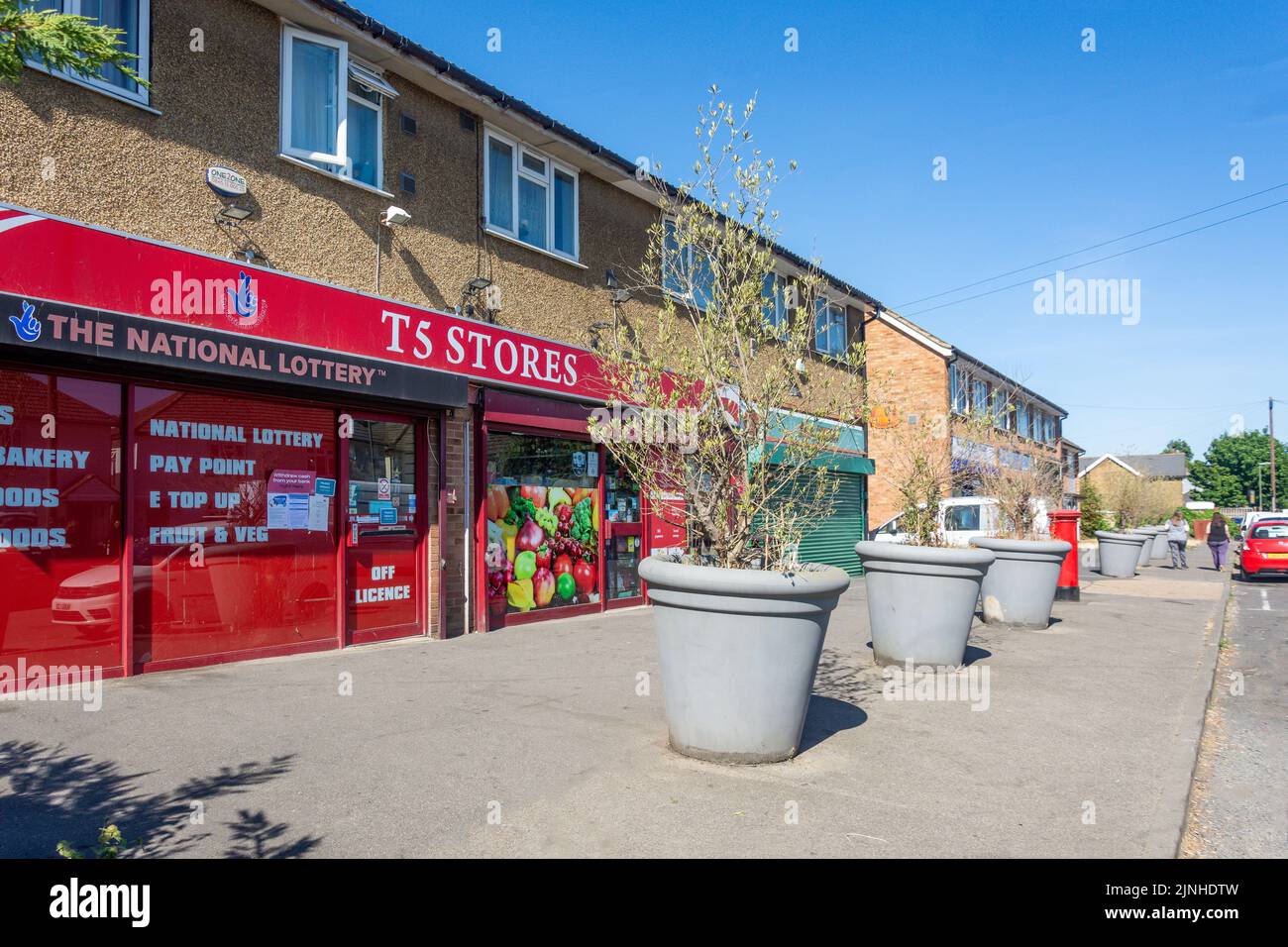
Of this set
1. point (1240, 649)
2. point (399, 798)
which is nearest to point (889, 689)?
point (399, 798)

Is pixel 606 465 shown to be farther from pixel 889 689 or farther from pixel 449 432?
pixel 889 689

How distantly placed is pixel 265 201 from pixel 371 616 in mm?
3962

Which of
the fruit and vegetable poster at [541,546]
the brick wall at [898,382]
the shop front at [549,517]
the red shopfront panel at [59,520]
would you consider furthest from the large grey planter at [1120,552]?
the red shopfront panel at [59,520]

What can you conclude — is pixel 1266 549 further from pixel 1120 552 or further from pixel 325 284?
pixel 325 284

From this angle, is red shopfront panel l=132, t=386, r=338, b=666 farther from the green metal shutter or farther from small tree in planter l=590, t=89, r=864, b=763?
the green metal shutter

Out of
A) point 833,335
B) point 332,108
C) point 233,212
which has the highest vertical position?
point 833,335

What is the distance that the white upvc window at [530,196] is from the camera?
9977 mm

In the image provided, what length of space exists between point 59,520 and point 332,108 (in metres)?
4.42

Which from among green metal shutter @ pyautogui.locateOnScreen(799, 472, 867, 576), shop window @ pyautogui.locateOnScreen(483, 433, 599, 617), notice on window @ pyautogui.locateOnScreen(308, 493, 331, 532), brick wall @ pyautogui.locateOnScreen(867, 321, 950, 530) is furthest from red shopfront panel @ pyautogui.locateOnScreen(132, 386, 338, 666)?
brick wall @ pyautogui.locateOnScreen(867, 321, 950, 530)

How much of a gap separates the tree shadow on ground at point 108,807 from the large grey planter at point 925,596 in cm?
488

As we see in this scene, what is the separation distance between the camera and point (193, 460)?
276 inches

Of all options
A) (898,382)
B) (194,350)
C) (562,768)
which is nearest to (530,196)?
(194,350)

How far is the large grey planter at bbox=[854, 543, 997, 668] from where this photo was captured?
A: 717cm

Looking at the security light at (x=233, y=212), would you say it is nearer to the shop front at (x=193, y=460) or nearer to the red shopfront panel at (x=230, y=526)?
the shop front at (x=193, y=460)
